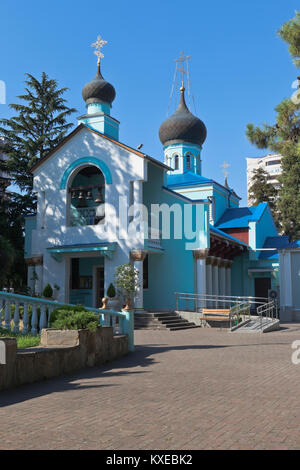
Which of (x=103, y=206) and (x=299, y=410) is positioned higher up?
(x=103, y=206)

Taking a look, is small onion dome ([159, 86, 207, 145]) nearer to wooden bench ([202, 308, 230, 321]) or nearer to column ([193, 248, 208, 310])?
column ([193, 248, 208, 310])

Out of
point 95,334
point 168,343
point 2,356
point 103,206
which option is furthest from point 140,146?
point 2,356

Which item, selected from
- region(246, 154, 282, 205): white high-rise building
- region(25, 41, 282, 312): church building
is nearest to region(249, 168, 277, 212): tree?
region(25, 41, 282, 312): church building

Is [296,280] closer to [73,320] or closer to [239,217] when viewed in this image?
[239,217]

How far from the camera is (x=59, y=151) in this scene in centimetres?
2467

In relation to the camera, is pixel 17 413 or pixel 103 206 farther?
pixel 103 206

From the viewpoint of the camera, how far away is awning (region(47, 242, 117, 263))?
73.5ft

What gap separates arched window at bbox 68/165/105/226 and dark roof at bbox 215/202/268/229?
10.1m

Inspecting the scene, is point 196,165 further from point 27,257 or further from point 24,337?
point 24,337

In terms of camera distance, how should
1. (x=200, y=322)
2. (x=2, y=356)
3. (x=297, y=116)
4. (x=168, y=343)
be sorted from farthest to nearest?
1. (x=200, y=322)
2. (x=297, y=116)
3. (x=168, y=343)
4. (x=2, y=356)

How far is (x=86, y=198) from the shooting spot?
2353 cm

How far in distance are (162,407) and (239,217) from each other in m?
28.0

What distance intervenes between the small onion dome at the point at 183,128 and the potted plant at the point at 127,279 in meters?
16.3

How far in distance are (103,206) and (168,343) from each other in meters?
11.0
